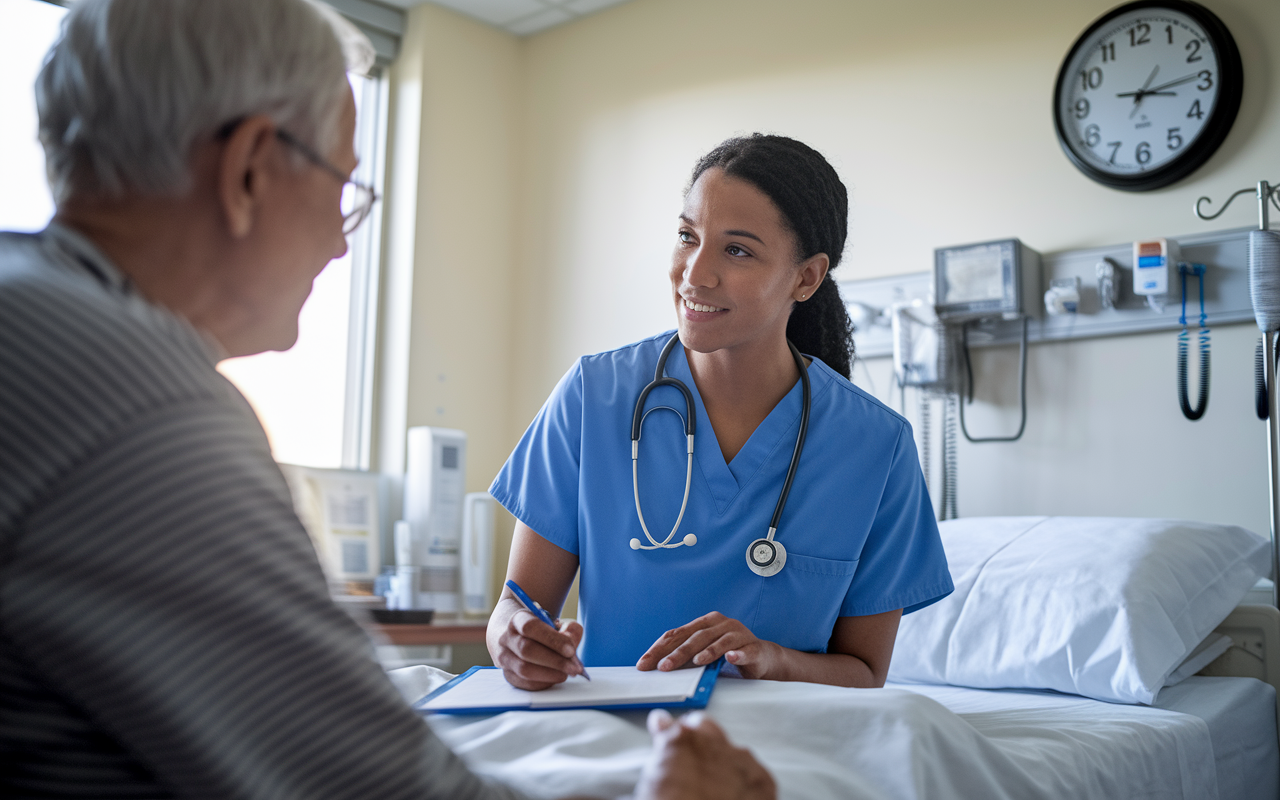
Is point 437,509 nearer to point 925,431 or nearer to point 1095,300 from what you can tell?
point 925,431

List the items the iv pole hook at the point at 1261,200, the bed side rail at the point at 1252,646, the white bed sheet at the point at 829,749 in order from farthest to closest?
1. the iv pole hook at the point at 1261,200
2. the bed side rail at the point at 1252,646
3. the white bed sheet at the point at 829,749

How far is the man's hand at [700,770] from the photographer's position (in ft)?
2.01

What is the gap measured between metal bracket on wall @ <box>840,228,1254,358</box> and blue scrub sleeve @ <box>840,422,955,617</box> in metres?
0.73

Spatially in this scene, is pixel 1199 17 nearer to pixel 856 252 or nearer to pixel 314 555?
pixel 856 252

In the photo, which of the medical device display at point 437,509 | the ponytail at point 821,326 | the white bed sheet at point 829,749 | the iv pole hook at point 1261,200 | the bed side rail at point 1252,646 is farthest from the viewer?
the medical device display at point 437,509

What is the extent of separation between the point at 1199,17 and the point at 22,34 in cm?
Result: 295

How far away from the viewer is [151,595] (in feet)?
1.69

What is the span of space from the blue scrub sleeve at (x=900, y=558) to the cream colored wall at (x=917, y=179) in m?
1.03

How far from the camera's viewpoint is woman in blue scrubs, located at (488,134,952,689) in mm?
1369

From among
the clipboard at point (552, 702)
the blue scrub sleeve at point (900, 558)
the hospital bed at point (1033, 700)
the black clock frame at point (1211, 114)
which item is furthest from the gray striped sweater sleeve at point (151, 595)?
the black clock frame at point (1211, 114)

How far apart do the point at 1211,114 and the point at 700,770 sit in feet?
6.85

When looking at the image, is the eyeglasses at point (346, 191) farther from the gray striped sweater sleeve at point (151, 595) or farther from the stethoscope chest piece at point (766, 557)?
the stethoscope chest piece at point (766, 557)

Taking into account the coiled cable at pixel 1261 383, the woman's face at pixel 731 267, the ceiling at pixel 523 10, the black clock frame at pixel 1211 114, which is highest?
the ceiling at pixel 523 10

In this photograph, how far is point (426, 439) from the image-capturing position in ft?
10.0
